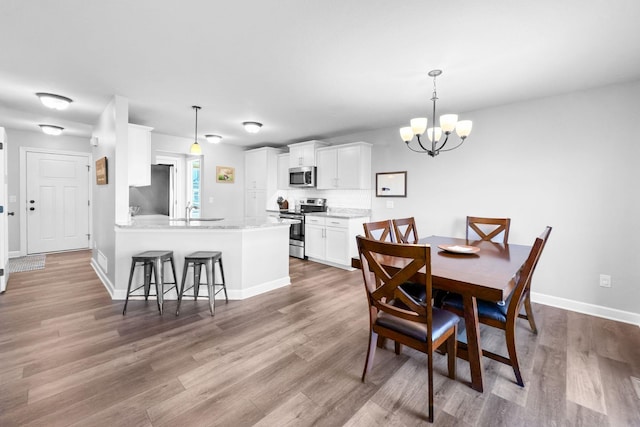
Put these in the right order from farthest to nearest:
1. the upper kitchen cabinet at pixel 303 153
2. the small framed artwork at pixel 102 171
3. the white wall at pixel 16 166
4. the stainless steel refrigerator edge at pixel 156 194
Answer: the stainless steel refrigerator edge at pixel 156 194, the upper kitchen cabinet at pixel 303 153, the white wall at pixel 16 166, the small framed artwork at pixel 102 171

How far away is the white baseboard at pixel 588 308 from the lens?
2.85 metres

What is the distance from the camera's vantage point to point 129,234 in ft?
10.8

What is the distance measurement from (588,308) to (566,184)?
133 centimetres

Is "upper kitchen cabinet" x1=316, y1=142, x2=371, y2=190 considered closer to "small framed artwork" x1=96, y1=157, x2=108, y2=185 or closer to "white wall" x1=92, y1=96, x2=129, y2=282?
"white wall" x1=92, y1=96, x2=129, y2=282

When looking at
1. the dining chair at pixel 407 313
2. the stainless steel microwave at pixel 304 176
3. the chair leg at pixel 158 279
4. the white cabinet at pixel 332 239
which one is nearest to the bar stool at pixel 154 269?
the chair leg at pixel 158 279

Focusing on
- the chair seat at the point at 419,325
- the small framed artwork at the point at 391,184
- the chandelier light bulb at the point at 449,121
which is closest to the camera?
the chair seat at the point at 419,325

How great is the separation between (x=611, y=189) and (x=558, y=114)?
94 centimetres

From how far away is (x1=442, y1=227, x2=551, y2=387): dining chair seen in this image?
1.80 meters

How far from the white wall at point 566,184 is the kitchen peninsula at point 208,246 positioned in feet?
8.55

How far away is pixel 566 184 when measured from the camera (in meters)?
3.16

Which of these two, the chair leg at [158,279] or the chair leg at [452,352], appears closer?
the chair leg at [452,352]

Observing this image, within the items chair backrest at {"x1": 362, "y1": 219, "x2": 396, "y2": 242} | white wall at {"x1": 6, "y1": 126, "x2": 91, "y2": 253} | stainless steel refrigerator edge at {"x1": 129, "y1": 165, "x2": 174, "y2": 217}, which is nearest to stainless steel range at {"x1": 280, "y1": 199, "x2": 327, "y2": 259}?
stainless steel refrigerator edge at {"x1": 129, "y1": 165, "x2": 174, "y2": 217}

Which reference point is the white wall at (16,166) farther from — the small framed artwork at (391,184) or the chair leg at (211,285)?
the small framed artwork at (391,184)

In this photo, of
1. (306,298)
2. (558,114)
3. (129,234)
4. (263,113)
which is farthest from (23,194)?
(558,114)
